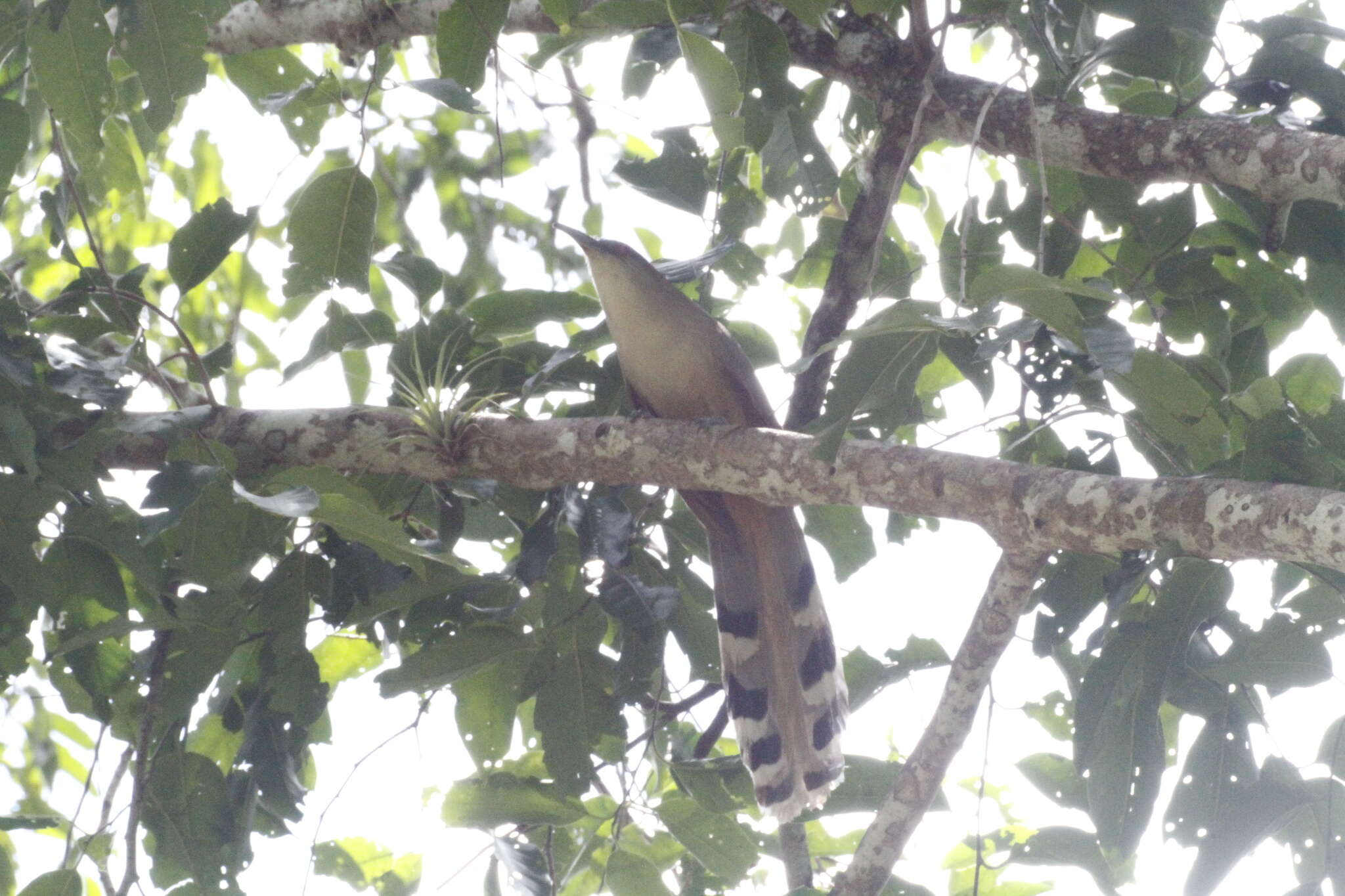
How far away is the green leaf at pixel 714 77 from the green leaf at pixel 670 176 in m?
0.76

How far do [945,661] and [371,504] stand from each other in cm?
140

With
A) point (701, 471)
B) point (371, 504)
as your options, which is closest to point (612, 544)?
point (701, 471)

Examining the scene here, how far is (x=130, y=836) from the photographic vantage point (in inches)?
92.7

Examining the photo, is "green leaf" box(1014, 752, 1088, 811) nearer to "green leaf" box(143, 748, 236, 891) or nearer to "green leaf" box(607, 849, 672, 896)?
"green leaf" box(607, 849, 672, 896)

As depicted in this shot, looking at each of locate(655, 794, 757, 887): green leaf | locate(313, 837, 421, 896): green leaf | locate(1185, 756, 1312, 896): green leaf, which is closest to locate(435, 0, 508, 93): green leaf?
locate(655, 794, 757, 887): green leaf

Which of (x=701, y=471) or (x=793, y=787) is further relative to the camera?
(x=793, y=787)

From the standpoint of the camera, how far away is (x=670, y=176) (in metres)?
3.00

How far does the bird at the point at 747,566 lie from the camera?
9.60 ft

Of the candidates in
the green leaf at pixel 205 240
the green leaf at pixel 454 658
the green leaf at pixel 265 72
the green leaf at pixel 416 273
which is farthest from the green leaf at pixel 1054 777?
the green leaf at pixel 265 72

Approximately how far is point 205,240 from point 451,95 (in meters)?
0.76

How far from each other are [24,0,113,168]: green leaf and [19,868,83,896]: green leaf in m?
1.56

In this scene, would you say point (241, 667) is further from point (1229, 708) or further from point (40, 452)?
point (1229, 708)

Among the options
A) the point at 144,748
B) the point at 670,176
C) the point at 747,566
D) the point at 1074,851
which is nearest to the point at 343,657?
the point at 144,748

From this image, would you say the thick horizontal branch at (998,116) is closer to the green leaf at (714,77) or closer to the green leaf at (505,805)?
the green leaf at (714,77)
